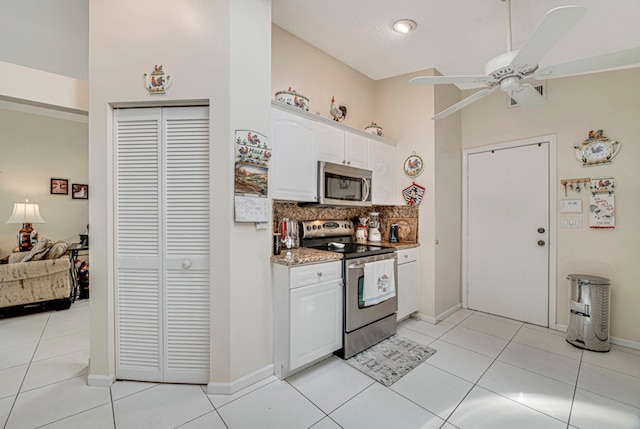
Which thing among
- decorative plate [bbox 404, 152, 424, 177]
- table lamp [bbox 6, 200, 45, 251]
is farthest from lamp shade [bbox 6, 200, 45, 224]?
decorative plate [bbox 404, 152, 424, 177]

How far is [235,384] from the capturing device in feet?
6.34

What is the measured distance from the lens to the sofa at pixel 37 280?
128 inches

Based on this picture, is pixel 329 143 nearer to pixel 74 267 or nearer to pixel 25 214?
pixel 74 267

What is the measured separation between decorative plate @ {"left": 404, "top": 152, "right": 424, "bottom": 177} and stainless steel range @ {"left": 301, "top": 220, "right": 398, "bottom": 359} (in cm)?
109

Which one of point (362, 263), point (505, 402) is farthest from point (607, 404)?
point (362, 263)

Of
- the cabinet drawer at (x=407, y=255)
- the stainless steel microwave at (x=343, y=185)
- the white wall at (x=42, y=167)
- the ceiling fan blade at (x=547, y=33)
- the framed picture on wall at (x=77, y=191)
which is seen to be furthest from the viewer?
the framed picture on wall at (x=77, y=191)

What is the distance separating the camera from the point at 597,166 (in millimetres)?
2795

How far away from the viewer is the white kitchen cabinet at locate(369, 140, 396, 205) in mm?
3193

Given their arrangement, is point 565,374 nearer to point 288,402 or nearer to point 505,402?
point 505,402

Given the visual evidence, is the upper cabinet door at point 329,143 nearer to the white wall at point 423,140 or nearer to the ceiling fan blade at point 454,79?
the white wall at point 423,140

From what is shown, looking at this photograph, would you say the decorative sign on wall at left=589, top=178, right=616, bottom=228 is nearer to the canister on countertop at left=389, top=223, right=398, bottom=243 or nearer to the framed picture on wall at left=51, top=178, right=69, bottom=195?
the canister on countertop at left=389, top=223, right=398, bottom=243

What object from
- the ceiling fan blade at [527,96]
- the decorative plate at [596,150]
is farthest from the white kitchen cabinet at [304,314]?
the decorative plate at [596,150]

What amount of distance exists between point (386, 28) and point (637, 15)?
6.55 ft

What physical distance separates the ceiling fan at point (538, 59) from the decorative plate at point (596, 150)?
55.8 inches
